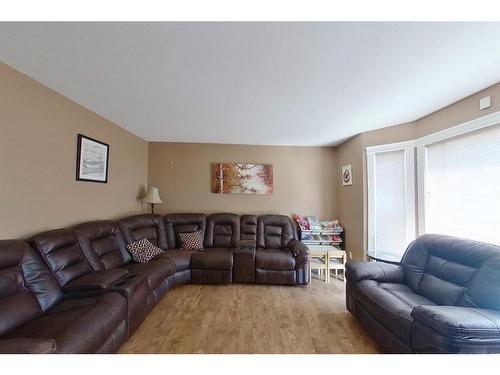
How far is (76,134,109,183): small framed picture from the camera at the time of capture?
97.4 inches

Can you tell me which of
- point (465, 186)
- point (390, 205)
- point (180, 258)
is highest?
point (465, 186)

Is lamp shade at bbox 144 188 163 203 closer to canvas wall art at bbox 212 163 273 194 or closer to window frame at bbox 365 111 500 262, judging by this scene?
canvas wall art at bbox 212 163 273 194

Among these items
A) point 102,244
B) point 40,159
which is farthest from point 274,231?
point 40,159

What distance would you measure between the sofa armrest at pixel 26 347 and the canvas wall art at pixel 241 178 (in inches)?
130

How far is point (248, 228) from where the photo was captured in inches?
151

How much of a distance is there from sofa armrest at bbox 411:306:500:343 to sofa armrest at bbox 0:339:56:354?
7.43ft

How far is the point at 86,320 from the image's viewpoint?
1364 mm

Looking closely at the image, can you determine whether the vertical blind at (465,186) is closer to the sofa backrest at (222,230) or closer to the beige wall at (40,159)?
the sofa backrest at (222,230)

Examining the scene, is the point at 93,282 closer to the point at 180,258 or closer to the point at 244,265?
the point at 180,258

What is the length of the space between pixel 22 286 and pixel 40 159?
3.96 feet

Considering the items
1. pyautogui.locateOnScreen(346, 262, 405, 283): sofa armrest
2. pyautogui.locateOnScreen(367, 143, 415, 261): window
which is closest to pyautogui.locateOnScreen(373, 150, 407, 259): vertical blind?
pyautogui.locateOnScreen(367, 143, 415, 261): window

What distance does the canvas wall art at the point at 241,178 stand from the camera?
4227 millimetres
